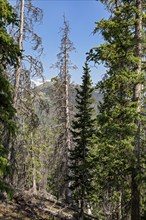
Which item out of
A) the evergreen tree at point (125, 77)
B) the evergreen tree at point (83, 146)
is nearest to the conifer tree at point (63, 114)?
the evergreen tree at point (83, 146)

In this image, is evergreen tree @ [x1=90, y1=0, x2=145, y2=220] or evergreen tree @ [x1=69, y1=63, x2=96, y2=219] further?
evergreen tree @ [x1=69, y1=63, x2=96, y2=219]

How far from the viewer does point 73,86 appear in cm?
2620

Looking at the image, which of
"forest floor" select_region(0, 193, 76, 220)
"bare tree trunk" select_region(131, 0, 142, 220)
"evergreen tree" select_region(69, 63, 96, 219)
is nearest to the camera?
"bare tree trunk" select_region(131, 0, 142, 220)

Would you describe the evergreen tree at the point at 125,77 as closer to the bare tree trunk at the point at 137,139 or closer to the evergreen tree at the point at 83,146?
the bare tree trunk at the point at 137,139

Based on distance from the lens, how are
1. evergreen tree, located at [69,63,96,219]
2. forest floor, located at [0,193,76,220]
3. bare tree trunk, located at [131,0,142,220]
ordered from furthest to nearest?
evergreen tree, located at [69,63,96,219], forest floor, located at [0,193,76,220], bare tree trunk, located at [131,0,142,220]

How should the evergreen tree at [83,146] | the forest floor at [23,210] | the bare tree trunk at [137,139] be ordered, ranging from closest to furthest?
the bare tree trunk at [137,139] → the forest floor at [23,210] → the evergreen tree at [83,146]

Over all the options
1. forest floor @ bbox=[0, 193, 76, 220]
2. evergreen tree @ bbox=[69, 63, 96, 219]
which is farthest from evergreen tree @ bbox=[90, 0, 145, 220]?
evergreen tree @ bbox=[69, 63, 96, 219]

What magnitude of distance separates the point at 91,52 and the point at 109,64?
147cm

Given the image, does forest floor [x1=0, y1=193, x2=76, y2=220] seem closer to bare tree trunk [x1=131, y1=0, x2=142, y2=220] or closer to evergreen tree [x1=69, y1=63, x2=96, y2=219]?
bare tree trunk [x1=131, y1=0, x2=142, y2=220]

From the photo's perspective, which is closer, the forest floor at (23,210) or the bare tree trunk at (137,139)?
the bare tree trunk at (137,139)

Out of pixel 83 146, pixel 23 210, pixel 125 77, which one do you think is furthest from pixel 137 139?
pixel 83 146

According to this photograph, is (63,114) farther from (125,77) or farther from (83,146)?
(125,77)

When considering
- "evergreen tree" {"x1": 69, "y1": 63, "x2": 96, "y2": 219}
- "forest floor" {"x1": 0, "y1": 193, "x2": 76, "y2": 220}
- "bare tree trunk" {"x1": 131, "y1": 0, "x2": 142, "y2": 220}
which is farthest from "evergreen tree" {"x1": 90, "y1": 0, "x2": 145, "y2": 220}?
"evergreen tree" {"x1": 69, "y1": 63, "x2": 96, "y2": 219}

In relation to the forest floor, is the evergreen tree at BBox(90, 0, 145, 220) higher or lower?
higher
